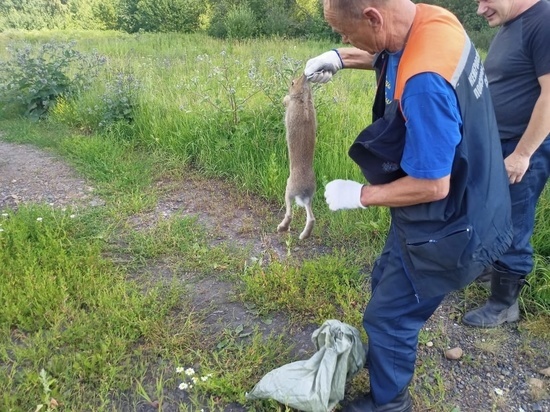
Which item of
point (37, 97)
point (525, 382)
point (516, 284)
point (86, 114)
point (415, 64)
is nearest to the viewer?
point (415, 64)

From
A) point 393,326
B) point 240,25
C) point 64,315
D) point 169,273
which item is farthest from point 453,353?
point 240,25

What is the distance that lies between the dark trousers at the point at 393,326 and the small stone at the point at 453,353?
70 cm

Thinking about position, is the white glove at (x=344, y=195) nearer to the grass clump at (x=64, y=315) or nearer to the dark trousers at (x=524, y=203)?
the dark trousers at (x=524, y=203)

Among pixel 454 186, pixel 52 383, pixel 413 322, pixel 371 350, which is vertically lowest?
pixel 52 383

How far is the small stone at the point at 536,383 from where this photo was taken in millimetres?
2916

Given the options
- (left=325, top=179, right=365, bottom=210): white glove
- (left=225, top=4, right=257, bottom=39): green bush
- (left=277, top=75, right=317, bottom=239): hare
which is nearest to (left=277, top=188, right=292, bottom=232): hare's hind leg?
(left=277, top=75, right=317, bottom=239): hare

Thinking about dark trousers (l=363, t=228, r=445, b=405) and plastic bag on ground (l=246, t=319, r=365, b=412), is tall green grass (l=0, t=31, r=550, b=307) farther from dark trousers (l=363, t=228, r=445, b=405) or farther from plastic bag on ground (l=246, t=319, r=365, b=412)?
dark trousers (l=363, t=228, r=445, b=405)

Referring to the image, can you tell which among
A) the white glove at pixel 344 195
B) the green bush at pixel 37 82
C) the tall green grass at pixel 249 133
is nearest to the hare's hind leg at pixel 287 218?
the tall green grass at pixel 249 133

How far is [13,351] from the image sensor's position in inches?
117

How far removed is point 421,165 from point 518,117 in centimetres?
161

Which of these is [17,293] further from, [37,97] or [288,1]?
[288,1]

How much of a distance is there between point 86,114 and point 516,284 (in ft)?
19.3

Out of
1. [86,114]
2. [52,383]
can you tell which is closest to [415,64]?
[52,383]

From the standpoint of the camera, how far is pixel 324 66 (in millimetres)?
3080
